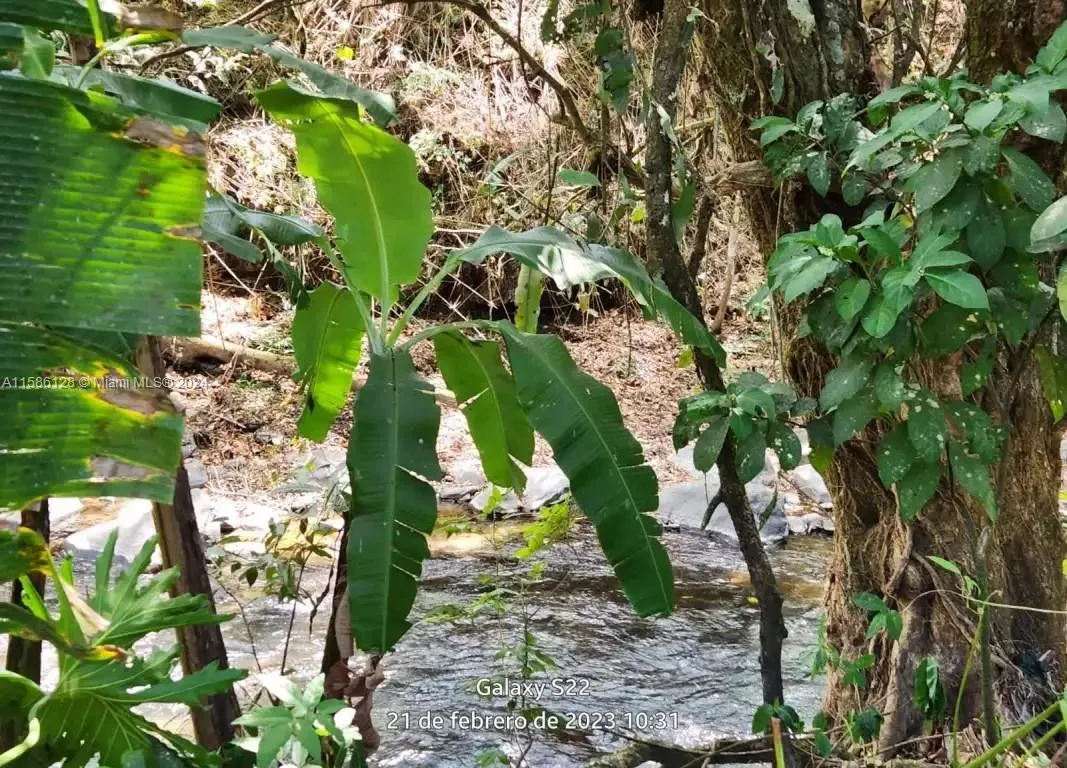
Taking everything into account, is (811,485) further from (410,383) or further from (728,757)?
(410,383)

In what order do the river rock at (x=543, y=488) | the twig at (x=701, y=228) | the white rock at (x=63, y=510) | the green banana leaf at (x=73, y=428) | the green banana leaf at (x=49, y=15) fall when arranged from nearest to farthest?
the green banana leaf at (x=73, y=428) < the green banana leaf at (x=49, y=15) < the twig at (x=701, y=228) < the white rock at (x=63, y=510) < the river rock at (x=543, y=488)

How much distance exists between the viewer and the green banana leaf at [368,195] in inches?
72.4

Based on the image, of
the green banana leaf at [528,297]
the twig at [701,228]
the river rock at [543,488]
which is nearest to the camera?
the green banana leaf at [528,297]

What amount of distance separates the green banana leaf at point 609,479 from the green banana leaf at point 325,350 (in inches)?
21.3

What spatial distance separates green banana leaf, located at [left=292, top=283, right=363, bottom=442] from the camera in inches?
79.1

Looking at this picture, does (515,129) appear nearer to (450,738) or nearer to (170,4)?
(170,4)

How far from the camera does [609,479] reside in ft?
5.60

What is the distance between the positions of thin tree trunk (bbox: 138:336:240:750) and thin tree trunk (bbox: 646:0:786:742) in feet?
3.88

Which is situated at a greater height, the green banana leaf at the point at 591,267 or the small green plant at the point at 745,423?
the green banana leaf at the point at 591,267

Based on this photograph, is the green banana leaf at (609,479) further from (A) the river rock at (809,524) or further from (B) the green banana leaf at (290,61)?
(A) the river rock at (809,524)

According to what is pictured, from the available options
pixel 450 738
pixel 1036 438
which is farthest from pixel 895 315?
pixel 450 738

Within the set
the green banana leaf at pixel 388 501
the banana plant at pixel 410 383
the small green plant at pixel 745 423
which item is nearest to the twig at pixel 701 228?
the banana plant at pixel 410 383

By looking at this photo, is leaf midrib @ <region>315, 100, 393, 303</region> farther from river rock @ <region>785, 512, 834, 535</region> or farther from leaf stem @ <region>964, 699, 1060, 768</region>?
river rock @ <region>785, 512, 834, 535</region>

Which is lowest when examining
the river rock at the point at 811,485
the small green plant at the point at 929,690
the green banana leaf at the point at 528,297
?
the small green plant at the point at 929,690
